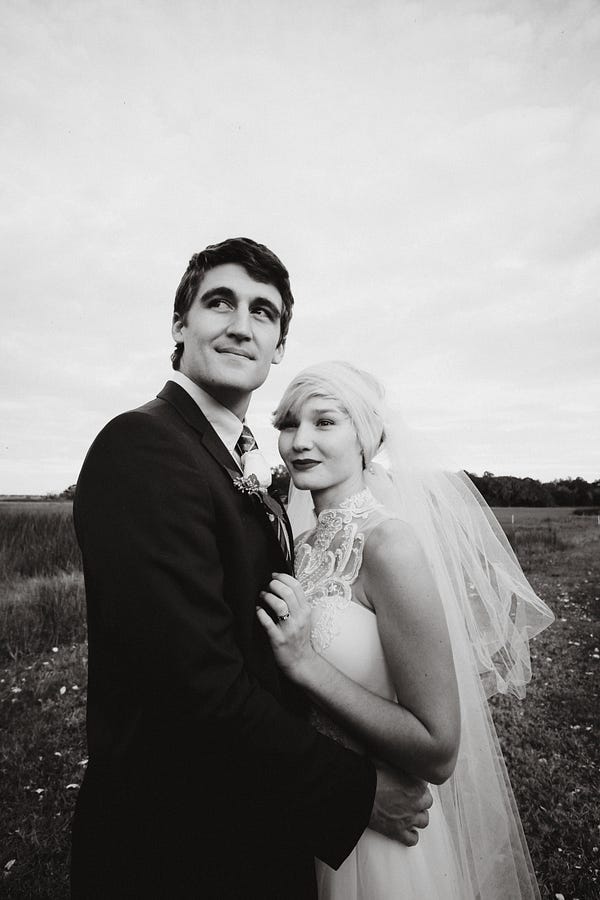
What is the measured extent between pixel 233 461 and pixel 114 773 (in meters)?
1.12

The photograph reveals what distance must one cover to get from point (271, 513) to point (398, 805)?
132cm

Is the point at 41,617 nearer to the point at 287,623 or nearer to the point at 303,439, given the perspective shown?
the point at 303,439

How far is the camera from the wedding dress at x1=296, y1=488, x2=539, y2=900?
2.29 m

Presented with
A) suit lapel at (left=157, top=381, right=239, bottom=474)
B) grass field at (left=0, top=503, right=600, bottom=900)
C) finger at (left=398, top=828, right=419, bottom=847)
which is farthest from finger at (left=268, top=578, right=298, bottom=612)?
grass field at (left=0, top=503, right=600, bottom=900)

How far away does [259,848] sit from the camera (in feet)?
5.87

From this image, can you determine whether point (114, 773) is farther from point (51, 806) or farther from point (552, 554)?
point (552, 554)

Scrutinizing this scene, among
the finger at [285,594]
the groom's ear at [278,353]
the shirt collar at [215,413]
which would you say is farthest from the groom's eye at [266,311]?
the finger at [285,594]

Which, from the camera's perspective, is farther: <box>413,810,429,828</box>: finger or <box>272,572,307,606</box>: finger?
<box>413,810,429,828</box>: finger

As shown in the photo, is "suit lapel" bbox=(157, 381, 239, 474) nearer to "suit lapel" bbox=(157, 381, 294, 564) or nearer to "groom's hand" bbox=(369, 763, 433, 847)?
"suit lapel" bbox=(157, 381, 294, 564)

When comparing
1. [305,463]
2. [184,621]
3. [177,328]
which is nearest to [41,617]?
[305,463]

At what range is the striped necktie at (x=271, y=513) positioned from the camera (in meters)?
2.08

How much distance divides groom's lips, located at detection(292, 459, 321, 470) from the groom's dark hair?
0.90m

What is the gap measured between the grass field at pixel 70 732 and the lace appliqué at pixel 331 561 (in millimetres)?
3383

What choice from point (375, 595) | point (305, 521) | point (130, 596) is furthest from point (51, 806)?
point (130, 596)
